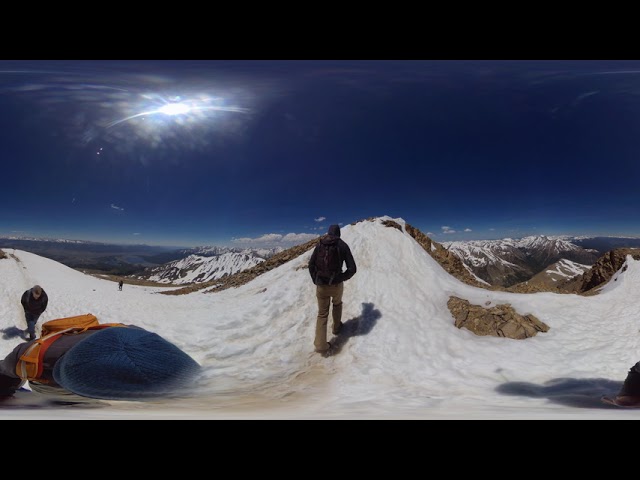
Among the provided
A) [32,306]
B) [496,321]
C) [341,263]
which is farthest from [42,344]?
[496,321]

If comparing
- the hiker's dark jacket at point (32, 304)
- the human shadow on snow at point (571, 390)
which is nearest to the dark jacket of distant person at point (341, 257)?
the human shadow on snow at point (571, 390)

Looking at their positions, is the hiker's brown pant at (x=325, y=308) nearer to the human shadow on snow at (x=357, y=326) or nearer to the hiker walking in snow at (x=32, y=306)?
the human shadow on snow at (x=357, y=326)

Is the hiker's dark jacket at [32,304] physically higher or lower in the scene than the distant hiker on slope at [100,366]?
higher

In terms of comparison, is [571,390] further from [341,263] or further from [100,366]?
[100,366]

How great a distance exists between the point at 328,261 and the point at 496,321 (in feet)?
4.37

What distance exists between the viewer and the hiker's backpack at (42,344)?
83.4 inches

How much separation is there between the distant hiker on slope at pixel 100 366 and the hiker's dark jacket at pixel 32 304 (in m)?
0.25

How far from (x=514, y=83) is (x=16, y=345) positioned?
411cm

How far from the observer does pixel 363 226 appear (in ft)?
8.94

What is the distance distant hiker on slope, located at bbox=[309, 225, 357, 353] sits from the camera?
2.58m

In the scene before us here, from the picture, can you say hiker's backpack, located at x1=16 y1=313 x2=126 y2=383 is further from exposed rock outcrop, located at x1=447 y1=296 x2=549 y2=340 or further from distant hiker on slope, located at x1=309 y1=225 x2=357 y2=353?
exposed rock outcrop, located at x1=447 y1=296 x2=549 y2=340

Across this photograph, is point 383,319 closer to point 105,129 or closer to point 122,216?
point 122,216

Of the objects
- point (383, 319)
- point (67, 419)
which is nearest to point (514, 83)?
point (383, 319)

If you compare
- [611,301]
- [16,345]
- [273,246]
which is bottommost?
[16,345]
